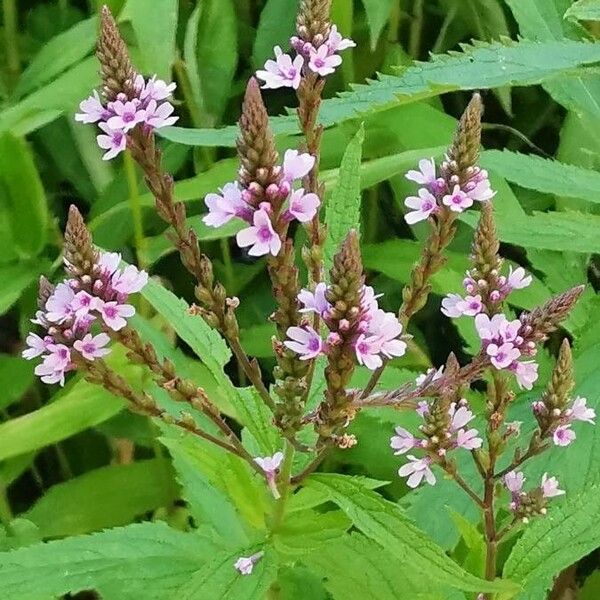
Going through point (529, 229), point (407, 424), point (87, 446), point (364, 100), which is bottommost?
point (87, 446)

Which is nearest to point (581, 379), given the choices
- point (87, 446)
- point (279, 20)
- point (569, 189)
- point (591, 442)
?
point (591, 442)

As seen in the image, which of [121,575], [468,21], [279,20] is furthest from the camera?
[468,21]

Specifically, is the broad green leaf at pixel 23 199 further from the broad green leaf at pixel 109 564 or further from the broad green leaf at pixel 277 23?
the broad green leaf at pixel 109 564

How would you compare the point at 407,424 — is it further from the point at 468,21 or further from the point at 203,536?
the point at 468,21

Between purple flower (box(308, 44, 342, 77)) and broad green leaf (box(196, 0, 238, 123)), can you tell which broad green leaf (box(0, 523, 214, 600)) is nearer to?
purple flower (box(308, 44, 342, 77))

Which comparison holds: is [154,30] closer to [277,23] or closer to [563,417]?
[277,23]

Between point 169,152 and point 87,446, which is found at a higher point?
point 169,152
